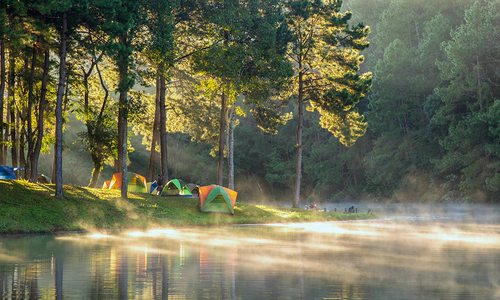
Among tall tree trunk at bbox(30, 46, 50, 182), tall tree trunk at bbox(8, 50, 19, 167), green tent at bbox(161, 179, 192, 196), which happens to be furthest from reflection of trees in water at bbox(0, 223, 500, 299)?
green tent at bbox(161, 179, 192, 196)

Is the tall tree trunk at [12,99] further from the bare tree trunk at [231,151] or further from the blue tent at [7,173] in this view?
the bare tree trunk at [231,151]

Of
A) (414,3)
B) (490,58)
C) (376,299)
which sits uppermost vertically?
(414,3)

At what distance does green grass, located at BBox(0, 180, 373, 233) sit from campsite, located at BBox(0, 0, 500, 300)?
17 centimetres

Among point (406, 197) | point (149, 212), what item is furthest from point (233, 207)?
point (406, 197)

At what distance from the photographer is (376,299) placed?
15312mm

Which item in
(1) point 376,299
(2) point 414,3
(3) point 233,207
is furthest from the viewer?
(2) point 414,3

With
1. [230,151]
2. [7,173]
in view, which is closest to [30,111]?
[7,173]

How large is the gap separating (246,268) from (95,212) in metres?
23.2

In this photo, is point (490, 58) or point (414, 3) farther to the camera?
point (414, 3)

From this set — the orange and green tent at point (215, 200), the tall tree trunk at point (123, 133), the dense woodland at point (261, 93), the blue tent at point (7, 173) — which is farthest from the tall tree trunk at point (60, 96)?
the orange and green tent at point (215, 200)

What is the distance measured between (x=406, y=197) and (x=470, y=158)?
17354 millimetres

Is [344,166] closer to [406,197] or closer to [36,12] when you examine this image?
[406,197]

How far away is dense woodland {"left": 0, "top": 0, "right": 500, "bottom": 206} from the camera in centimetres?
4609

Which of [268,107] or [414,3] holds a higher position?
[414,3]
